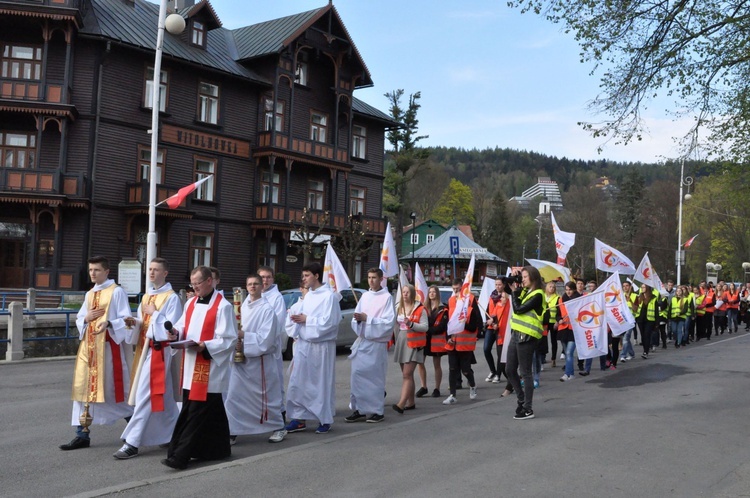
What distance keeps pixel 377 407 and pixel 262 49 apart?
1161 inches

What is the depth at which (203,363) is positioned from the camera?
6.86 meters

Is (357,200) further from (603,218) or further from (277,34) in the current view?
(603,218)

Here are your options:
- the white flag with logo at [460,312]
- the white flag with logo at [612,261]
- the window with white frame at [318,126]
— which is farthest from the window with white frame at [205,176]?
the white flag with logo at [460,312]

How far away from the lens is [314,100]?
125 ft

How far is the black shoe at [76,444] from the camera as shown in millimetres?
7531

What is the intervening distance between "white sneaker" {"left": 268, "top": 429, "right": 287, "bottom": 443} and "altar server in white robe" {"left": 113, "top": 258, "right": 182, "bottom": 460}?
3.47 feet

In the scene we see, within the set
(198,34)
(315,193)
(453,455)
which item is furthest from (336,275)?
(315,193)

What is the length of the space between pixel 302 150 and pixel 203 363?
3021 centimetres

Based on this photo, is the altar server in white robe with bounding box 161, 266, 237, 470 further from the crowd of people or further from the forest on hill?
the forest on hill

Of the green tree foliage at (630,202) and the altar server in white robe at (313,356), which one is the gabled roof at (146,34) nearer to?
the altar server in white robe at (313,356)

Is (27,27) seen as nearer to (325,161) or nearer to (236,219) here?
(236,219)

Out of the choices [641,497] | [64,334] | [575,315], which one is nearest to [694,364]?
[575,315]

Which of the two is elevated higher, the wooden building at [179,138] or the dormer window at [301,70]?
the dormer window at [301,70]

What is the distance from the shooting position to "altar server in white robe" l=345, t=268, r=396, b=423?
30.1 ft
